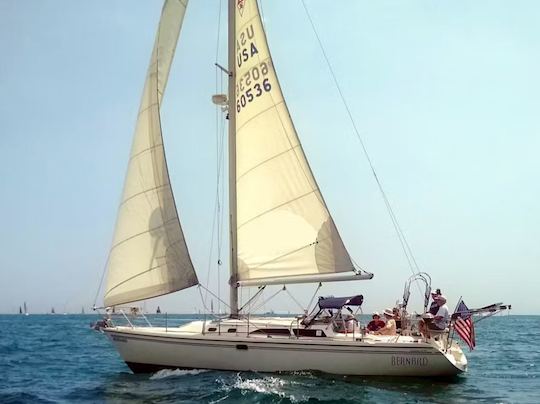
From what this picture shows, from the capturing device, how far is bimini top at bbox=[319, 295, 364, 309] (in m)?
19.0

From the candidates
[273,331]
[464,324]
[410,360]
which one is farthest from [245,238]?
[464,324]

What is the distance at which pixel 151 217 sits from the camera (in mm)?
20562

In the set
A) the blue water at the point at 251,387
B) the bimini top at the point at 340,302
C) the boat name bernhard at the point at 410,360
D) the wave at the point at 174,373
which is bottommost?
the blue water at the point at 251,387

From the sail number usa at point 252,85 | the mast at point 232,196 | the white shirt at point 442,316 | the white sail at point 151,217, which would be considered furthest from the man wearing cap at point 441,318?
the sail number usa at point 252,85

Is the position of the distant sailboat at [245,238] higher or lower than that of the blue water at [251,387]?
higher

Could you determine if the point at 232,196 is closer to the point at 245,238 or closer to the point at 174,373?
the point at 245,238

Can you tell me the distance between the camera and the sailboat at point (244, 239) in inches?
746

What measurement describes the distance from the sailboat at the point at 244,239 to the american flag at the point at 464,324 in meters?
0.47

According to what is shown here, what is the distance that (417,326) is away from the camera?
19609mm

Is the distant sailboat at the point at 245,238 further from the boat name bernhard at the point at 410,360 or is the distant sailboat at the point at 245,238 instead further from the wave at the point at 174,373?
the boat name bernhard at the point at 410,360

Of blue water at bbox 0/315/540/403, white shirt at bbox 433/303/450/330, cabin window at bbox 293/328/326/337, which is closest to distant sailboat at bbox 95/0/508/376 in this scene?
cabin window at bbox 293/328/326/337

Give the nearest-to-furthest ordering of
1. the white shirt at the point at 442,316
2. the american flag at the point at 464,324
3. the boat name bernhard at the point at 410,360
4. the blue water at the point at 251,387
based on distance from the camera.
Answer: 1. the blue water at the point at 251,387
2. the boat name bernhard at the point at 410,360
3. the white shirt at the point at 442,316
4. the american flag at the point at 464,324

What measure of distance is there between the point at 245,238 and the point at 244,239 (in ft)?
0.15

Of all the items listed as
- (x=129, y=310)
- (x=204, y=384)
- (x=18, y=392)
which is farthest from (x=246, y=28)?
(x=18, y=392)
